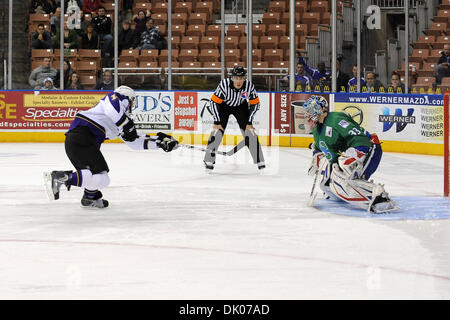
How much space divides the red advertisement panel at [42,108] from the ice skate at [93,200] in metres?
7.21

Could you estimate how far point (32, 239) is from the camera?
555cm

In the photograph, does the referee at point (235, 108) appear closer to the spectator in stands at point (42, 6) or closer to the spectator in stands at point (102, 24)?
the spectator in stands at point (102, 24)

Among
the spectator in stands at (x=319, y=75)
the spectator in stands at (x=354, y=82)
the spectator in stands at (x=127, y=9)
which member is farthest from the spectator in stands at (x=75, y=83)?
the spectator in stands at (x=354, y=82)

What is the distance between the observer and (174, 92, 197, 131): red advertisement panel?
1382cm

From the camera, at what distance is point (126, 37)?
49.3 ft

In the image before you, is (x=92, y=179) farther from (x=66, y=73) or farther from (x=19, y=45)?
(x=19, y=45)

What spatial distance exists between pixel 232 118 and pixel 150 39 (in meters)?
2.67

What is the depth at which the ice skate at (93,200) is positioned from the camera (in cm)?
696

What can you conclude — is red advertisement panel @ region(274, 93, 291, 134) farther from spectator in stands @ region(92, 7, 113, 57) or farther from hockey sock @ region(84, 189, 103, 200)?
hockey sock @ region(84, 189, 103, 200)

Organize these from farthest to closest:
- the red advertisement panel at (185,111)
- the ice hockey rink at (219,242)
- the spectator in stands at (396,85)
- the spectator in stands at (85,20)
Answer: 1. the spectator in stands at (85,20)
2. the red advertisement panel at (185,111)
3. the spectator in stands at (396,85)
4. the ice hockey rink at (219,242)

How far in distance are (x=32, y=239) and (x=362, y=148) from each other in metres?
2.59

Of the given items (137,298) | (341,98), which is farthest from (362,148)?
(341,98)

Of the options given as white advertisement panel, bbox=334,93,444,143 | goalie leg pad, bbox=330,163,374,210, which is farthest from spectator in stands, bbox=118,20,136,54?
goalie leg pad, bbox=330,163,374,210
